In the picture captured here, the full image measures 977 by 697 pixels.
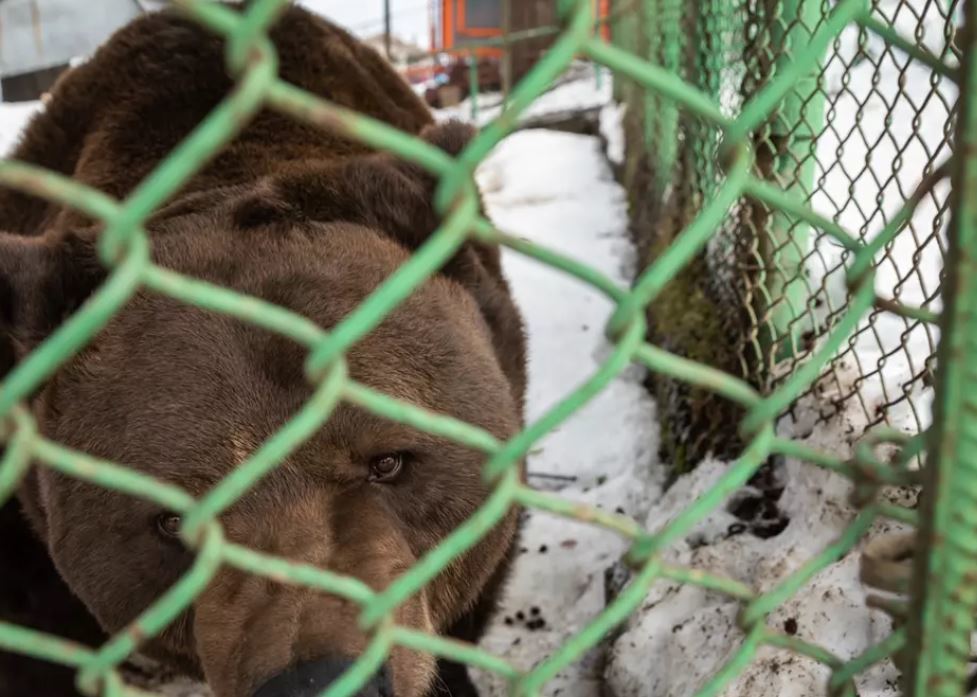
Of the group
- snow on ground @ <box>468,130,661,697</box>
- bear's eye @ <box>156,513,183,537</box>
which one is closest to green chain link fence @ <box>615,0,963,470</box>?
snow on ground @ <box>468,130,661,697</box>

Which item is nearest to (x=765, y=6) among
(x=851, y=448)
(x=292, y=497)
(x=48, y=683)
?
(x=851, y=448)

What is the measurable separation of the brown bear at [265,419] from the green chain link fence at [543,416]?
2.40ft

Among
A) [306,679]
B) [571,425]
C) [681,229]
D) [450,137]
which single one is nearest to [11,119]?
[571,425]

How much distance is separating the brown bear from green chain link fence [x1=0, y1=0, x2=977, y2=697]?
28.8 inches

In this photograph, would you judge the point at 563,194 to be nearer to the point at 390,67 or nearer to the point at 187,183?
the point at 390,67

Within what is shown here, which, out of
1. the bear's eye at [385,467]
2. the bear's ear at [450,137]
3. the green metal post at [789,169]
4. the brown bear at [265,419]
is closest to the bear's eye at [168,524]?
the brown bear at [265,419]

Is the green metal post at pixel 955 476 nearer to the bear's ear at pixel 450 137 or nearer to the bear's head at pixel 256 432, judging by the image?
the bear's head at pixel 256 432

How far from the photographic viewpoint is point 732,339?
127 inches

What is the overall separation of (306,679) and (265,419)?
0.59m

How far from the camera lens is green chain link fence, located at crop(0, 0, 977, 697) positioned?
69 centimetres

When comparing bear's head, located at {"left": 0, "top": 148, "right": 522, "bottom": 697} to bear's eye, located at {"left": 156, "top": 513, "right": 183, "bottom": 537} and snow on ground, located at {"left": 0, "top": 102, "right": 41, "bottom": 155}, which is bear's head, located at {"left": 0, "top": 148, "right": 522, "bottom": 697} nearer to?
bear's eye, located at {"left": 156, "top": 513, "right": 183, "bottom": 537}

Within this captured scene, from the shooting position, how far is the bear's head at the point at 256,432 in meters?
1.80

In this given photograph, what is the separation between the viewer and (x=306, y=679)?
150 centimetres

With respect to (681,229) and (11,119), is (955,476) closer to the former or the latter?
(681,229)
